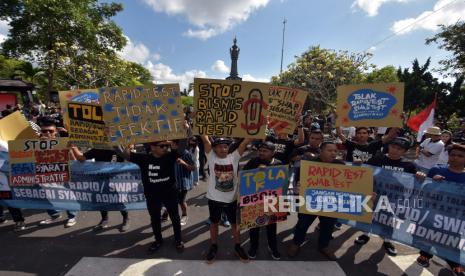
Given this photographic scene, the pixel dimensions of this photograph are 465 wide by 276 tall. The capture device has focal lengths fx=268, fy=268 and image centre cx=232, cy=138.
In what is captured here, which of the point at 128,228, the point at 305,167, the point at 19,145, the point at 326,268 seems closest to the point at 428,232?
the point at 326,268

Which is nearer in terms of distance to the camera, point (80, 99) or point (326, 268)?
point (326, 268)

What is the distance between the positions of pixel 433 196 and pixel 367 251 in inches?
56.6

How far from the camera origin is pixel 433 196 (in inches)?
146

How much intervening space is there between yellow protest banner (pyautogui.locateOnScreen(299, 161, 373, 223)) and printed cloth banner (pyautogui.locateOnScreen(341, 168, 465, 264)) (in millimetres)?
381

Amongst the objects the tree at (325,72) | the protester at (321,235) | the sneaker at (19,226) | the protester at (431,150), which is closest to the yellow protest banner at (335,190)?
the protester at (321,235)

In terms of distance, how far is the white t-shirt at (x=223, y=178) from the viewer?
3912 millimetres

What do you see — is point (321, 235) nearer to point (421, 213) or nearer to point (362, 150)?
point (421, 213)

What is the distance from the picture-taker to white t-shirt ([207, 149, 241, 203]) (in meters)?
3.91

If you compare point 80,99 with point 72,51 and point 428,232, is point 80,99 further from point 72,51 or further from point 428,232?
point 72,51

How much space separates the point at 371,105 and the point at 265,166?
8.62 ft

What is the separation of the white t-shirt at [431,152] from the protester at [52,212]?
299 inches

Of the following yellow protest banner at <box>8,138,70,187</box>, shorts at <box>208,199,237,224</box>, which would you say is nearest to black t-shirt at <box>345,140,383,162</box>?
shorts at <box>208,199,237,224</box>

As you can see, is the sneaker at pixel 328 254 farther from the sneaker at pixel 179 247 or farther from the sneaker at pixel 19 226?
the sneaker at pixel 19 226

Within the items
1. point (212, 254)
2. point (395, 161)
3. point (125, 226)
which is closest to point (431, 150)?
point (395, 161)
